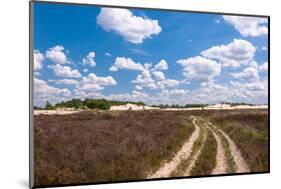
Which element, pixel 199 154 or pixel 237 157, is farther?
pixel 237 157

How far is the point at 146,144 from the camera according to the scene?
19.9 feet

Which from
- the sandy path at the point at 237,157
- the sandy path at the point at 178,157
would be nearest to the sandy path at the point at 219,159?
the sandy path at the point at 237,157

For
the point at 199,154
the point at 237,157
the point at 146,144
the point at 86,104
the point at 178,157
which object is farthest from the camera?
the point at 237,157

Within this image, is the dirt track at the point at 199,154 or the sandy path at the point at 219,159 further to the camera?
the sandy path at the point at 219,159

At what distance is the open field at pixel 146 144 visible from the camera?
5668 millimetres

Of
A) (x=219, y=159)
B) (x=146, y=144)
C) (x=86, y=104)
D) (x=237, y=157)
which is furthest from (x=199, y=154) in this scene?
(x=86, y=104)

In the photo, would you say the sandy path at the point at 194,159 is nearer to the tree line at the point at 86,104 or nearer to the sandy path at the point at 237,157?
the sandy path at the point at 237,157

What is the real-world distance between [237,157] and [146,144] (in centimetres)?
139

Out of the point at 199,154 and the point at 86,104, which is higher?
the point at 86,104

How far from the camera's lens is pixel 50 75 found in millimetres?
5613

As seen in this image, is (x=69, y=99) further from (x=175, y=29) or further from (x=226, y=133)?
(x=226, y=133)

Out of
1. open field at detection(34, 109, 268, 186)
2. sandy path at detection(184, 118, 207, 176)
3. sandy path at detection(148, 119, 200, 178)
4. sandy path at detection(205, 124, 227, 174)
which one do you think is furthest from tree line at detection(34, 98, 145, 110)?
sandy path at detection(205, 124, 227, 174)

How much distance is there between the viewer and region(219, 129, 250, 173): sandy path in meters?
6.46

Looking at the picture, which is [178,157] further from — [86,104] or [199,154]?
[86,104]
